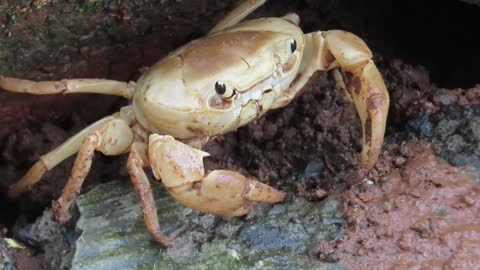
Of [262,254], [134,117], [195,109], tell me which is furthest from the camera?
[134,117]

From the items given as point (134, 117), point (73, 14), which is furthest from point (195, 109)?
point (73, 14)

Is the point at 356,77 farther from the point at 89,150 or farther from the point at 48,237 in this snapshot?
the point at 48,237

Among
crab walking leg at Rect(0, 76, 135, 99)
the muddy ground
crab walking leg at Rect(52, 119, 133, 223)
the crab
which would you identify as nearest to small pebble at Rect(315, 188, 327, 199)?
the muddy ground

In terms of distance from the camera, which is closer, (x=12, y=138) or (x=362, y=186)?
(x=362, y=186)

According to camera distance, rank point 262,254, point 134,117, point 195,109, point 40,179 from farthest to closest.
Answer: point 40,179 → point 134,117 → point 195,109 → point 262,254

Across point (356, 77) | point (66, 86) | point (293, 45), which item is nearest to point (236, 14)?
point (293, 45)

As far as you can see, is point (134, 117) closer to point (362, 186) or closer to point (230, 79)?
point (230, 79)

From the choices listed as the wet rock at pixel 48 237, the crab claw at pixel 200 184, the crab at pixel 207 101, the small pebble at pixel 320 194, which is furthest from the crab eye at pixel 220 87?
the wet rock at pixel 48 237
